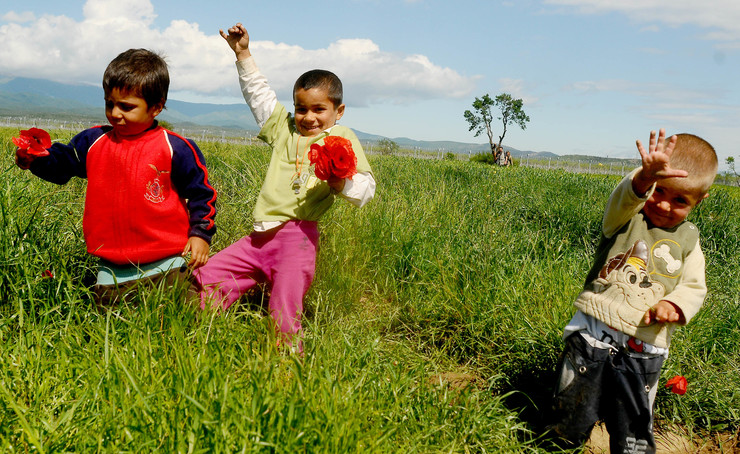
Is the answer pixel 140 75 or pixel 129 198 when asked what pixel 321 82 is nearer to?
pixel 140 75

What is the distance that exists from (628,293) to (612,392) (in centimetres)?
42

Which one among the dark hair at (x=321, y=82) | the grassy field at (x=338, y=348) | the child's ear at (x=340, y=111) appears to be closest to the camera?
the grassy field at (x=338, y=348)

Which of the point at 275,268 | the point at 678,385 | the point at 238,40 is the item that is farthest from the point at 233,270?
the point at 678,385

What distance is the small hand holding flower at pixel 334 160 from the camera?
2.44 m

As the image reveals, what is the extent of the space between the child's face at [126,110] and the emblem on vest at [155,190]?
20 cm

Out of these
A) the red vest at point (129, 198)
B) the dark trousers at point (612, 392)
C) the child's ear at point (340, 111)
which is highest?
the child's ear at point (340, 111)

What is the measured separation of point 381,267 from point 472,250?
683 mm

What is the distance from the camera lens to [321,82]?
9.31 feet

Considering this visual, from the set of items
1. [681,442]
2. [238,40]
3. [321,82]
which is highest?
[238,40]

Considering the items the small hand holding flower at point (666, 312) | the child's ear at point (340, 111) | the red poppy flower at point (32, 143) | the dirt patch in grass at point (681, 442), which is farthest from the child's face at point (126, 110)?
the dirt patch in grass at point (681, 442)

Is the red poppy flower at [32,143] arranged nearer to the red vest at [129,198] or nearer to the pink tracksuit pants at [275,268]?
the red vest at [129,198]

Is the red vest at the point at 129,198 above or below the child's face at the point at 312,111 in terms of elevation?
below

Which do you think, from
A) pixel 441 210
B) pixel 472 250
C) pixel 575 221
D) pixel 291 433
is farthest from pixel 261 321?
pixel 575 221

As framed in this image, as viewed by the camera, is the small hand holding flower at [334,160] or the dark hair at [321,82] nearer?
the small hand holding flower at [334,160]
